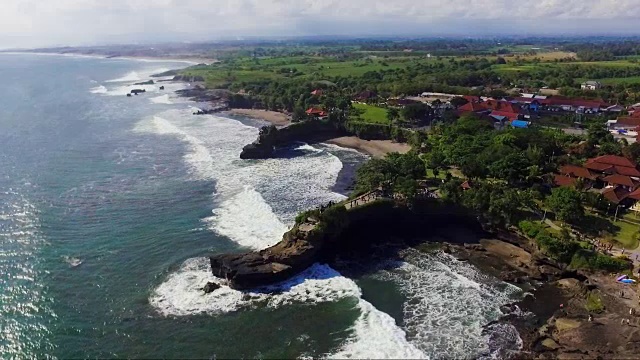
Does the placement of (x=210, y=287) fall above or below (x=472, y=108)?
below

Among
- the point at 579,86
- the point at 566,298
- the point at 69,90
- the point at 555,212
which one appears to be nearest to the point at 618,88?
the point at 579,86

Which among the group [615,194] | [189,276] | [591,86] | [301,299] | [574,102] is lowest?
[301,299]

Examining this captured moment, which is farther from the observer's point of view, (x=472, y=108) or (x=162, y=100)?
(x=162, y=100)

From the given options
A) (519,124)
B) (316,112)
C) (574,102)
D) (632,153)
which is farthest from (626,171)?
(316,112)

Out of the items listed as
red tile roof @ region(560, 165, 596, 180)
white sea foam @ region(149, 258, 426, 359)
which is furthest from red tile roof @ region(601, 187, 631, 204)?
white sea foam @ region(149, 258, 426, 359)

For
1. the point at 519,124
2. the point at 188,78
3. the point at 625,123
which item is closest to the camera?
the point at 625,123

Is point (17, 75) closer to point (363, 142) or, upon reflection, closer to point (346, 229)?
point (363, 142)

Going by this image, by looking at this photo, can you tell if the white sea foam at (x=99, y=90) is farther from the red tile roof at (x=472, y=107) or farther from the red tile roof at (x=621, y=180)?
the red tile roof at (x=621, y=180)

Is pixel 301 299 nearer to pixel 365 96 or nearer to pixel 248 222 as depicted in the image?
pixel 248 222
